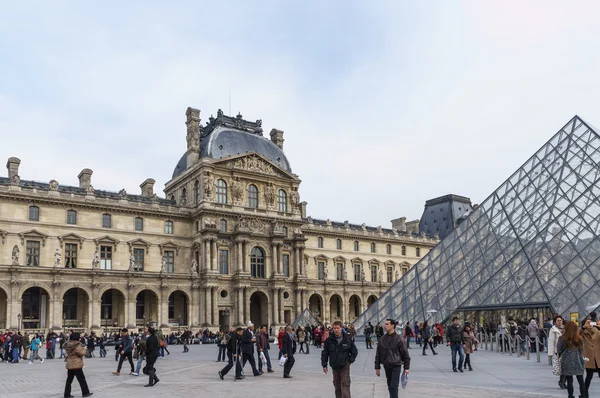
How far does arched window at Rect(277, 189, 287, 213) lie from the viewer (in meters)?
54.8

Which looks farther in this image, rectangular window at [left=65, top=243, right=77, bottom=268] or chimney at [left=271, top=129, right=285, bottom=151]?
chimney at [left=271, top=129, right=285, bottom=151]

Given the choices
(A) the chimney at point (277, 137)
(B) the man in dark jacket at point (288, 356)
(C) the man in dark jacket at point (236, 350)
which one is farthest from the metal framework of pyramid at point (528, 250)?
(A) the chimney at point (277, 137)

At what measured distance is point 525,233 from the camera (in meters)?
26.4

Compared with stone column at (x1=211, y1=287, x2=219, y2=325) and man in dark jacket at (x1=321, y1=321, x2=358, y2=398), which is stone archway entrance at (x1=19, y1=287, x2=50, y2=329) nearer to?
stone column at (x1=211, y1=287, x2=219, y2=325)

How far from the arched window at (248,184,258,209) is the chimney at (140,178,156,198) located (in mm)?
8713

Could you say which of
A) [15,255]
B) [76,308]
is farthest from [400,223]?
[15,255]

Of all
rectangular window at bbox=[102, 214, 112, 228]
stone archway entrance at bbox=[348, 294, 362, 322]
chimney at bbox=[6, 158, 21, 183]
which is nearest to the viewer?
chimney at bbox=[6, 158, 21, 183]

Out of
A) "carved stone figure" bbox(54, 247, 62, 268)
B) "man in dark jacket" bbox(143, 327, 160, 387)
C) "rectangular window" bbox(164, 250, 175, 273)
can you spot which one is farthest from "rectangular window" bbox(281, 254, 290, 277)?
"man in dark jacket" bbox(143, 327, 160, 387)

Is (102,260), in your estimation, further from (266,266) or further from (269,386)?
(269,386)

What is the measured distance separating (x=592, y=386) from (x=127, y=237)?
40.6m

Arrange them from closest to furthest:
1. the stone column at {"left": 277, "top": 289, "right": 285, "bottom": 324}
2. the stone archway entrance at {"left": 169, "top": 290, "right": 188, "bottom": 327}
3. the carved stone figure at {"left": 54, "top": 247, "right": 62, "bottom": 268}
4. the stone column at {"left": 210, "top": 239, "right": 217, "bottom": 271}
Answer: the carved stone figure at {"left": 54, "top": 247, "right": 62, "bottom": 268}
the stone column at {"left": 210, "top": 239, "right": 217, "bottom": 271}
the stone archway entrance at {"left": 169, "top": 290, "right": 188, "bottom": 327}
the stone column at {"left": 277, "top": 289, "right": 285, "bottom": 324}

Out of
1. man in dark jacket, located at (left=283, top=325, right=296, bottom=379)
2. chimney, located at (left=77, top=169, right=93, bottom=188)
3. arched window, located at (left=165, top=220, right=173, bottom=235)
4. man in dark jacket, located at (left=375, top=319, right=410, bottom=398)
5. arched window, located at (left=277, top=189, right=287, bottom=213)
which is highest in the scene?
chimney, located at (left=77, top=169, right=93, bottom=188)

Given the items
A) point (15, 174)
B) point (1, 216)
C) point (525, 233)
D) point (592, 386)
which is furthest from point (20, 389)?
point (15, 174)

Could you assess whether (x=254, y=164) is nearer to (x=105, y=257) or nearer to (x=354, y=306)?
(x=105, y=257)
